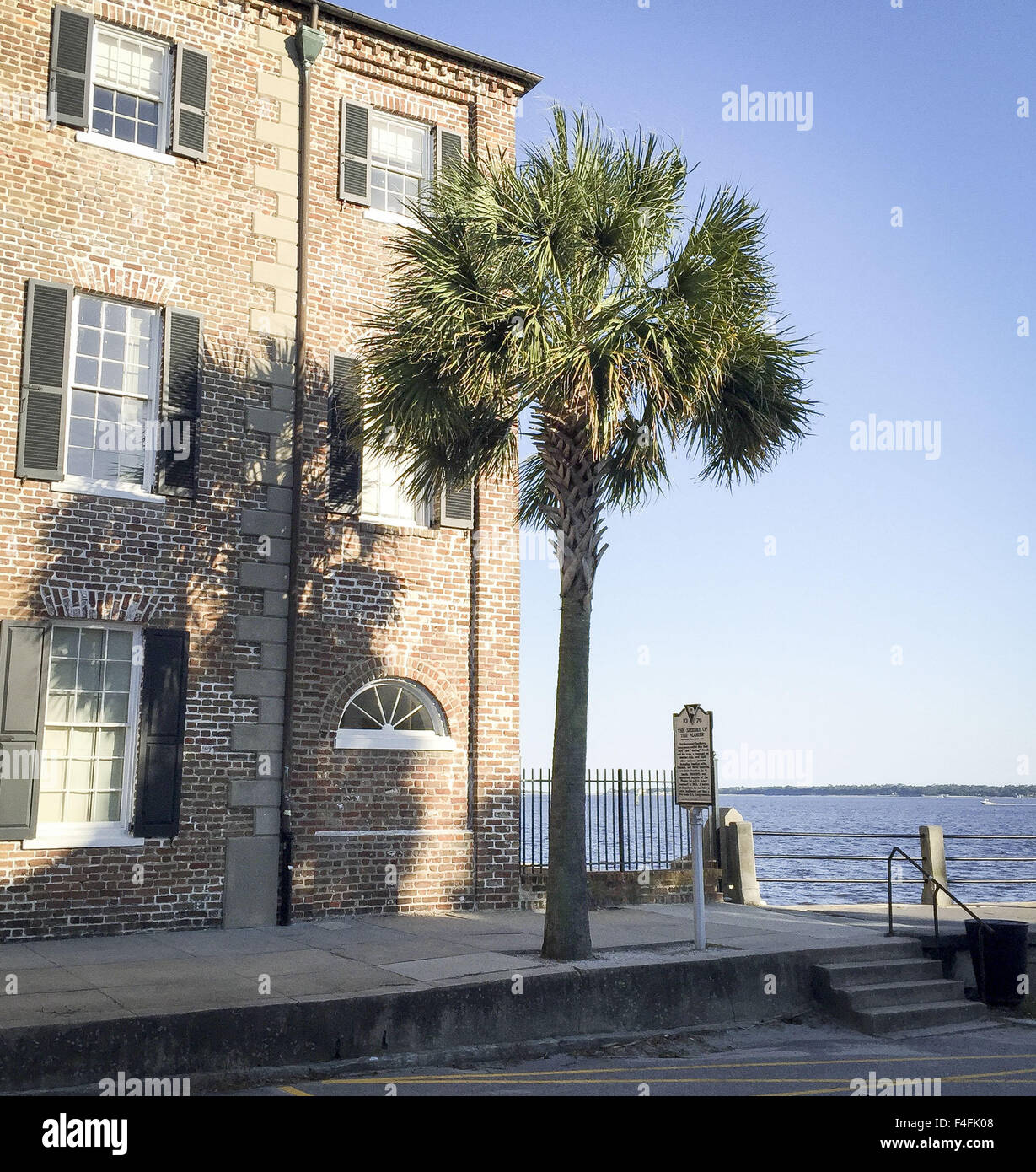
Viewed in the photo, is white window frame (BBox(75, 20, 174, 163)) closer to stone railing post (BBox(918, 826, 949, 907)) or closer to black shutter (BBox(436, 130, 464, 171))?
black shutter (BBox(436, 130, 464, 171))

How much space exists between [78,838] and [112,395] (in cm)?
481

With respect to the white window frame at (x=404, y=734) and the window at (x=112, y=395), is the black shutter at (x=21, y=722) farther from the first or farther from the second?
the white window frame at (x=404, y=734)

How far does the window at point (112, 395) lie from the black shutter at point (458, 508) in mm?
3702

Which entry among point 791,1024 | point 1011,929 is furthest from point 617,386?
point 1011,929

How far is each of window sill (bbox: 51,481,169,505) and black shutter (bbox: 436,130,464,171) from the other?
614 centimetres

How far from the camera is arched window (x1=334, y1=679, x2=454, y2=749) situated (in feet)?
46.6

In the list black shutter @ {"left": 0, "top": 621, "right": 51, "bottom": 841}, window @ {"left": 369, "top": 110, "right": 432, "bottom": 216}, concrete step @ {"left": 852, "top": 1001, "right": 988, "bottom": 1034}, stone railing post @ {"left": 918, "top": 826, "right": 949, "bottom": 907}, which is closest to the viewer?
concrete step @ {"left": 852, "top": 1001, "right": 988, "bottom": 1034}

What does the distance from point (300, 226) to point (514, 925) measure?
8786 millimetres

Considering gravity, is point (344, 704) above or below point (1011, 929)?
above

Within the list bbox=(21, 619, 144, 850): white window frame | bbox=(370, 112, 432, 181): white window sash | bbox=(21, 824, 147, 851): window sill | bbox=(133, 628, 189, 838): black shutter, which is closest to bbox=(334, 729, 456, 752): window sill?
bbox=(133, 628, 189, 838): black shutter

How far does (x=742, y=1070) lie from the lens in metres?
9.14
